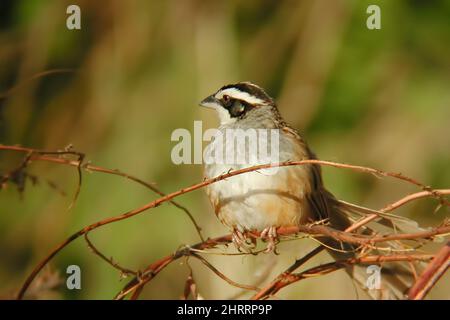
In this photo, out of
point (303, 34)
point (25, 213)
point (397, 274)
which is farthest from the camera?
point (303, 34)

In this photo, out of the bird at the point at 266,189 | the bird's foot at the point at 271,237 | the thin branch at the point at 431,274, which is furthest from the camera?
the bird at the point at 266,189

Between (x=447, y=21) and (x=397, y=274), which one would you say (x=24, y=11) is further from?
(x=397, y=274)

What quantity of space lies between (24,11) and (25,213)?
55.1 inches

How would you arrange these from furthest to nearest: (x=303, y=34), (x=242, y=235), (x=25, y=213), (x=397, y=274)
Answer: (x=303, y=34) → (x=25, y=213) → (x=242, y=235) → (x=397, y=274)

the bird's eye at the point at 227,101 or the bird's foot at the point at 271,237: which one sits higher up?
the bird's eye at the point at 227,101

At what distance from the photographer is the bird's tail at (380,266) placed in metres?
2.81

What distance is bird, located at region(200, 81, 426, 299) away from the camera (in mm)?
3477

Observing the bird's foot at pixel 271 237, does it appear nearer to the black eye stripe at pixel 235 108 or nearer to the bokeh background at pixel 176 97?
the black eye stripe at pixel 235 108

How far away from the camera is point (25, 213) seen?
573 centimetres

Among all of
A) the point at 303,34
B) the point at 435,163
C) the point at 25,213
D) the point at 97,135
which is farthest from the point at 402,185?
the point at 25,213

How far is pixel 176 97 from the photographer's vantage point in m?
5.77

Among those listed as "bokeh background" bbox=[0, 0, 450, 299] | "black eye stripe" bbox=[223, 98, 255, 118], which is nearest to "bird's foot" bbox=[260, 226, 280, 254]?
"black eye stripe" bbox=[223, 98, 255, 118]

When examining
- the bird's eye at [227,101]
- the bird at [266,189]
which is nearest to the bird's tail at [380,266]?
the bird at [266,189]

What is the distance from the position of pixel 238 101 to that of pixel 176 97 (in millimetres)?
1895
